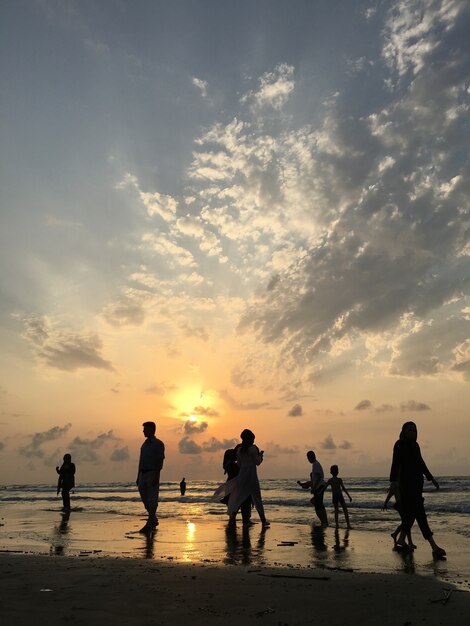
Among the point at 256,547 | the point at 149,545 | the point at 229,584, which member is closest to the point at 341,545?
the point at 256,547

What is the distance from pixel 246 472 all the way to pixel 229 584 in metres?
8.11

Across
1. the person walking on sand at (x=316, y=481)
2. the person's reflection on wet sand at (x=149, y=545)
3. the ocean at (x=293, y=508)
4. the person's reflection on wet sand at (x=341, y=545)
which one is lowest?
the ocean at (x=293, y=508)

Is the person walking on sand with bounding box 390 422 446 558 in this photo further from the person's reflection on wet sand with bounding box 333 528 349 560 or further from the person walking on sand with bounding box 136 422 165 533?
the person walking on sand with bounding box 136 422 165 533

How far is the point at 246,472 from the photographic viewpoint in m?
13.3

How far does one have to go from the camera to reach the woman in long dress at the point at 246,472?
1327 cm

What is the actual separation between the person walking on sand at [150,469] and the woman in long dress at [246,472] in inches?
111

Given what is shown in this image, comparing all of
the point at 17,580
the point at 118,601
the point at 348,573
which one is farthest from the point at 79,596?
the point at 348,573

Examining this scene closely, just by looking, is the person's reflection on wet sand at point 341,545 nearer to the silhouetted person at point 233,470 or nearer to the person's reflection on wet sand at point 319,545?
the person's reflection on wet sand at point 319,545

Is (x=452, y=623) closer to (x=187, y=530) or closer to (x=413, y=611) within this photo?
(x=413, y=611)

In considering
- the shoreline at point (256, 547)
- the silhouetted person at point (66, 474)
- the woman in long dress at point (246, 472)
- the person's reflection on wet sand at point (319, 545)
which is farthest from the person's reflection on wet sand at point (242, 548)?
the silhouetted person at point (66, 474)

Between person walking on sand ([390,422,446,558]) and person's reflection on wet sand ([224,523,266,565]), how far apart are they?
2.70 metres

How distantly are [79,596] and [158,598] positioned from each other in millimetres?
748

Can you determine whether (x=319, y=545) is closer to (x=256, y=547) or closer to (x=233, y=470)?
(x=256, y=547)

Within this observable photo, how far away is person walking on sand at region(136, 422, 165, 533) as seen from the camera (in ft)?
36.5
